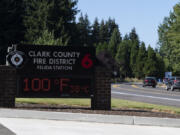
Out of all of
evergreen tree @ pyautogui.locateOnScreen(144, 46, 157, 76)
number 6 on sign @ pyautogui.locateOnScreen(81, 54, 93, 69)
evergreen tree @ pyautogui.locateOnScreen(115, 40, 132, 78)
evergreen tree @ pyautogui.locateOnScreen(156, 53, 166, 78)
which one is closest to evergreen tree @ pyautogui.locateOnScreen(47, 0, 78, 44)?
evergreen tree @ pyautogui.locateOnScreen(144, 46, 157, 76)

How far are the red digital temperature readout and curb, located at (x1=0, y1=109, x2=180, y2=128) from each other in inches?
122

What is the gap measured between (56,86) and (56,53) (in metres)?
1.29

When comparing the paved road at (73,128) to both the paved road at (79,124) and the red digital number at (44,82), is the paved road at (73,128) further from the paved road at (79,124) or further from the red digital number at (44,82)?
the red digital number at (44,82)

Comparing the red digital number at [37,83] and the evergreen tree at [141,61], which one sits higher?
the evergreen tree at [141,61]

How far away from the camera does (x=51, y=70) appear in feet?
54.3

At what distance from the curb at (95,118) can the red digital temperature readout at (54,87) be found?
311 cm

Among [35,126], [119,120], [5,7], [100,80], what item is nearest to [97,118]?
[119,120]

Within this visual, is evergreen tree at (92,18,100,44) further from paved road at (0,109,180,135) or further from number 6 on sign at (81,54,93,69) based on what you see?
paved road at (0,109,180,135)

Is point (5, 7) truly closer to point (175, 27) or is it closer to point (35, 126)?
point (175, 27)

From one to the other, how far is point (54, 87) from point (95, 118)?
4.37 meters

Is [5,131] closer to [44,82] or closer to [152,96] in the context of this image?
[44,82]

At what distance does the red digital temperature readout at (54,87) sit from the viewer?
641 inches

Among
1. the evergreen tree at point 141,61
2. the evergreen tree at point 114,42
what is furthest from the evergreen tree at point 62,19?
the evergreen tree at point 114,42

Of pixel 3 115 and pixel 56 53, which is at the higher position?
pixel 56 53
